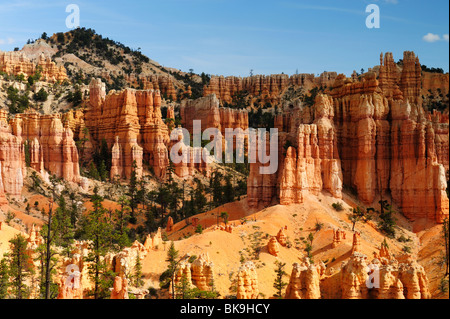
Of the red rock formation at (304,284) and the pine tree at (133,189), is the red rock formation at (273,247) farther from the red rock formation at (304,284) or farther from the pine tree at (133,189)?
the pine tree at (133,189)

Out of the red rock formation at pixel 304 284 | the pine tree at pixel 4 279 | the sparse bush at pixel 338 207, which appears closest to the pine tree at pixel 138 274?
the pine tree at pixel 4 279

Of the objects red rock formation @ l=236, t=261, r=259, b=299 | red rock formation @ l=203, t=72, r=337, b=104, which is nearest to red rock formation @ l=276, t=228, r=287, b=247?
red rock formation @ l=236, t=261, r=259, b=299

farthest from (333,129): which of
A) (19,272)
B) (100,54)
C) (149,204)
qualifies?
(100,54)

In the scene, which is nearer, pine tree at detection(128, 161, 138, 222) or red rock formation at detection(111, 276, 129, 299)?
red rock formation at detection(111, 276, 129, 299)

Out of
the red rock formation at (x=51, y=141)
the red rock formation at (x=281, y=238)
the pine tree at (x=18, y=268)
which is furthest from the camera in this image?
the red rock formation at (x=51, y=141)

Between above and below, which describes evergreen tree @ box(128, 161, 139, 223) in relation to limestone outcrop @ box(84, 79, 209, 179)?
below

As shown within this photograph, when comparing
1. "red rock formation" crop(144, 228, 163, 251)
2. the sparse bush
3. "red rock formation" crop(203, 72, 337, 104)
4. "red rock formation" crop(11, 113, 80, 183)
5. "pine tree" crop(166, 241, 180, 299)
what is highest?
"red rock formation" crop(203, 72, 337, 104)

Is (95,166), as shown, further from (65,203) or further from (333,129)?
(333,129)

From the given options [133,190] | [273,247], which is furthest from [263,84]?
[273,247]

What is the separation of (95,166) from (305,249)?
4671 centimetres

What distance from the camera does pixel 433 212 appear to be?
6362 cm

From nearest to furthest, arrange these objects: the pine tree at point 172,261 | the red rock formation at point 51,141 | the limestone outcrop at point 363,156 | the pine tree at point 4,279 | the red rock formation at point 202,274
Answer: the pine tree at point 4,279, the pine tree at point 172,261, the red rock formation at point 202,274, the limestone outcrop at point 363,156, the red rock formation at point 51,141

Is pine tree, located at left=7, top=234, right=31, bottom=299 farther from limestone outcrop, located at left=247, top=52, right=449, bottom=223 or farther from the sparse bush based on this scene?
the sparse bush

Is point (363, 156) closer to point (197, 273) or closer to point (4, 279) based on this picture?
point (197, 273)
